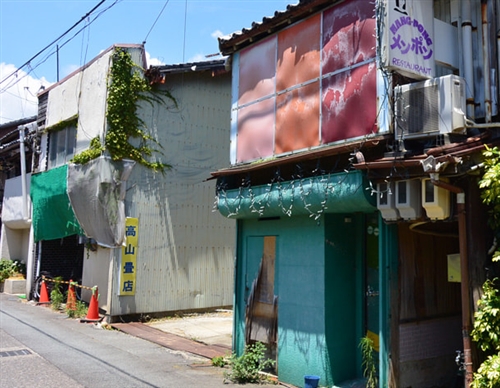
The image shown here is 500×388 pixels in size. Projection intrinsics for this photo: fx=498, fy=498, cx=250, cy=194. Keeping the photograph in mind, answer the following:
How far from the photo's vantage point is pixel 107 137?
1502 centimetres

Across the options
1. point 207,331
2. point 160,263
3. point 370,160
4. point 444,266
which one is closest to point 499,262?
point 444,266

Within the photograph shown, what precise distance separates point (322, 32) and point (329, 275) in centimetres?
412

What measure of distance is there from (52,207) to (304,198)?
12469mm

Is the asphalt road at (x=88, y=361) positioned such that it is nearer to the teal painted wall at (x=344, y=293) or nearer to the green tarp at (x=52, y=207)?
the teal painted wall at (x=344, y=293)

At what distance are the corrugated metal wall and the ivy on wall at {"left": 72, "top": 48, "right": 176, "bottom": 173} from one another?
32 centimetres

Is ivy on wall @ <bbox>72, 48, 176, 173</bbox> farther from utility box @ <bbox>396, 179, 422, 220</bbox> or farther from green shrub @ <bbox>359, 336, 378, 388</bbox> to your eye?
utility box @ <bbox>396, 179, 422, 220</bbox>

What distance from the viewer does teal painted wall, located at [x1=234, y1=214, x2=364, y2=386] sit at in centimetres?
812

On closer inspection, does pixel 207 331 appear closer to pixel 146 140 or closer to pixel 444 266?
pixel 146 140

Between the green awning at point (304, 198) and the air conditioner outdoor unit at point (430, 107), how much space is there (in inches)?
38.7

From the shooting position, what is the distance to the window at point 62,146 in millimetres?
17656

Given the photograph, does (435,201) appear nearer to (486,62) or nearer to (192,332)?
(486,62)

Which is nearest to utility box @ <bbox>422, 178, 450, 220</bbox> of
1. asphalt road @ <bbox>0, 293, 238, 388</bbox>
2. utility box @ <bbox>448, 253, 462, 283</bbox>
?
utility box @ <bbox>448, 253, 462, 283</bbox>

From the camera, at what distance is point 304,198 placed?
8188 millimetres

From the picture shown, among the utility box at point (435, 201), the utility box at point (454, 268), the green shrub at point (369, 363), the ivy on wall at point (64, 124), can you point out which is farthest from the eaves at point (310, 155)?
the ivy on wall at point (64, 124)
